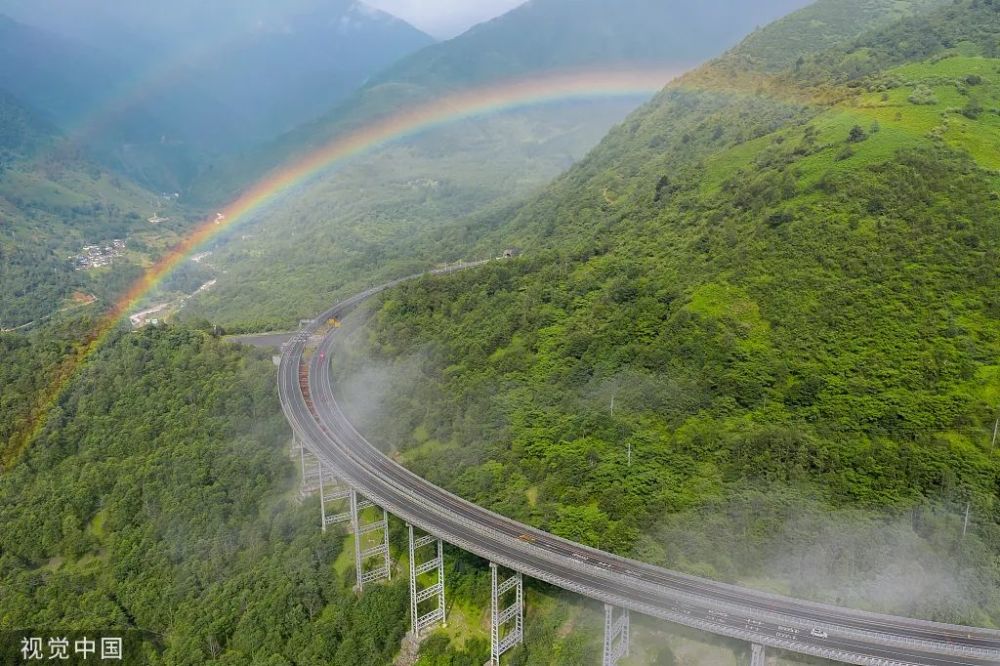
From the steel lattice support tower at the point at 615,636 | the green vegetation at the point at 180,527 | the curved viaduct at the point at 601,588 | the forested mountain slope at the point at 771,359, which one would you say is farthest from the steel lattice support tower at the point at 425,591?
the steel lattice support tower at the point at 615,636

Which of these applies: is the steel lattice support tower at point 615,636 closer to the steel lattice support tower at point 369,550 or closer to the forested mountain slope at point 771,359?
the forested mountain slope at point 771,359

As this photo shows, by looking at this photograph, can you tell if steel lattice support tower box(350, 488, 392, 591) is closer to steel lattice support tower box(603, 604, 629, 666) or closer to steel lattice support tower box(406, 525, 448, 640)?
steel lattice support tower box(406, 525, 448, 640)

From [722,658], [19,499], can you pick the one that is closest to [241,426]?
[19,499]

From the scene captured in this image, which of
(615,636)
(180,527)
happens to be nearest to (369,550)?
(180,527)

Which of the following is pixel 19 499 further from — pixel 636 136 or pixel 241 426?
pixel 636 136

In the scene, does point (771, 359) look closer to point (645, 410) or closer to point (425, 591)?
point (645, 410)
